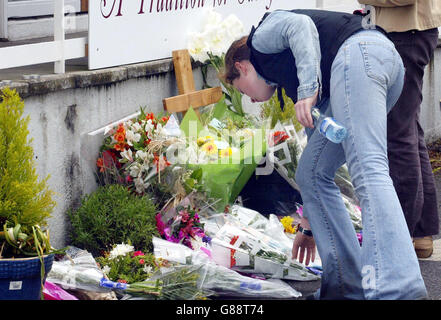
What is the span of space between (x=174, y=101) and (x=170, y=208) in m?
0.93

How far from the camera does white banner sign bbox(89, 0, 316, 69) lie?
465 centimetres

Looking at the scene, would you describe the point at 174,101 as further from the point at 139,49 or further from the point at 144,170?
the point at 144,170

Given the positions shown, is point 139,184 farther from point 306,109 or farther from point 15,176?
point 306,109

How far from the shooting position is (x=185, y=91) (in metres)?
5.22

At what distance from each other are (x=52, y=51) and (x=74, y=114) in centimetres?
38

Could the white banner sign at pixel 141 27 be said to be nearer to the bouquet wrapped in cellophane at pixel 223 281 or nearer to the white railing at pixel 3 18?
the bouquet wrapped in cellophane at pixel 223 281

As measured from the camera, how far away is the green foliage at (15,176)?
3.25m

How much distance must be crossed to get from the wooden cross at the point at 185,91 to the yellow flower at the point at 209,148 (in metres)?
0.50

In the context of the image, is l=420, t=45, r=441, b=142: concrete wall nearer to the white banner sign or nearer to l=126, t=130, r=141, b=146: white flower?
the white banner sign

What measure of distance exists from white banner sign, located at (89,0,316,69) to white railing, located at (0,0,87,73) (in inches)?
3.8

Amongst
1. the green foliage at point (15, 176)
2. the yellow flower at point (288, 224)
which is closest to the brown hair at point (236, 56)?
the green foliage at point (15, 176)

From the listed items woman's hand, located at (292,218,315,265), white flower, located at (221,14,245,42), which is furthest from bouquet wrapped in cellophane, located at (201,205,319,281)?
white flower, located at (221,14,245,42)

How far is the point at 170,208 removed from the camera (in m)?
4.36
